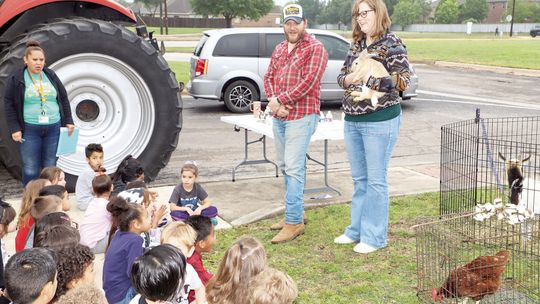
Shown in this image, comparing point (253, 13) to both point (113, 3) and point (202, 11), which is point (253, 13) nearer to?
point (202, 11)

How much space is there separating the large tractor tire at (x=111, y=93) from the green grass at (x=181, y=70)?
35.7 ft

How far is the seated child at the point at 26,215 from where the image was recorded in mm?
4488

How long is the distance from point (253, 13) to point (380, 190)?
2096 inches

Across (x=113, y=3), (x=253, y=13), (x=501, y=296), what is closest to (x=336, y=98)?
(x=113, y=3)

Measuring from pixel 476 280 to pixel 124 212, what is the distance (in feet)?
7.44

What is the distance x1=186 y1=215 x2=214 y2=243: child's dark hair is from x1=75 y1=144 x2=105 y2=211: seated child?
1.89 metres

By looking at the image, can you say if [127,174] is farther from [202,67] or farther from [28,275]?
[202,67]

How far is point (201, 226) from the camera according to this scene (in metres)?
4.24

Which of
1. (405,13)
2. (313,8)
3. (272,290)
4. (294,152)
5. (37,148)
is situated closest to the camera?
(272,290)

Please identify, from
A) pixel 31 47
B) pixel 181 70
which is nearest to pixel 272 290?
pixel 31 47

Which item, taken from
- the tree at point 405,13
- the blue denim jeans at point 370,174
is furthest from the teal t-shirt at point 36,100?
the tree at point 405,13

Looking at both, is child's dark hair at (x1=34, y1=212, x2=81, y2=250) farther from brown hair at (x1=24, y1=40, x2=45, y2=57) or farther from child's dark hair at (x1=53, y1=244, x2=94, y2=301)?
brown hair at (x1=24, y1=40, x2=45, y2=57)

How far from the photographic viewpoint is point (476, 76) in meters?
22.5

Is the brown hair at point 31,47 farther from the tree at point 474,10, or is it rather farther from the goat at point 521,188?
the tree at point 474,10
